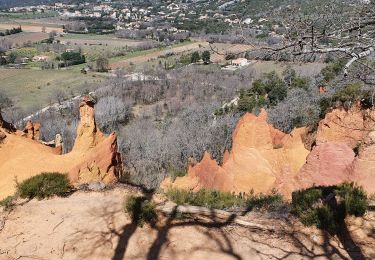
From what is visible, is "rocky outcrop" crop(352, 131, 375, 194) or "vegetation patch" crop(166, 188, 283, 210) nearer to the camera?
"vegetation patch" crop(166, 188, 283, 210)

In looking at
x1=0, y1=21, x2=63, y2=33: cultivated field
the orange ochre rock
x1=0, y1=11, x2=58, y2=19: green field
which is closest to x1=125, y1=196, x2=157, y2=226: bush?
the orange ochre rock

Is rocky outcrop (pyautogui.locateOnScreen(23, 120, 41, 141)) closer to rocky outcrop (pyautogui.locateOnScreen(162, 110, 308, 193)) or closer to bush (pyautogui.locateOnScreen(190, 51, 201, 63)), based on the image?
rocky outcrop (pyautogui.locateOnScreen(162, 110, 308, 193))

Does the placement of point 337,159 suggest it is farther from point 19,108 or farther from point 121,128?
point 19,108

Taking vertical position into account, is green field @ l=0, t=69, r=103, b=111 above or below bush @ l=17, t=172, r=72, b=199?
below

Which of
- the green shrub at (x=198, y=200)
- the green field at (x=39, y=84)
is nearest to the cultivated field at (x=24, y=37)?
the green field at (x=39, y=84)

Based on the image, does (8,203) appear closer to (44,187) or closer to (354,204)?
(44,187)

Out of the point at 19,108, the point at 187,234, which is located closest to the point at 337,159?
the point at 187,234
